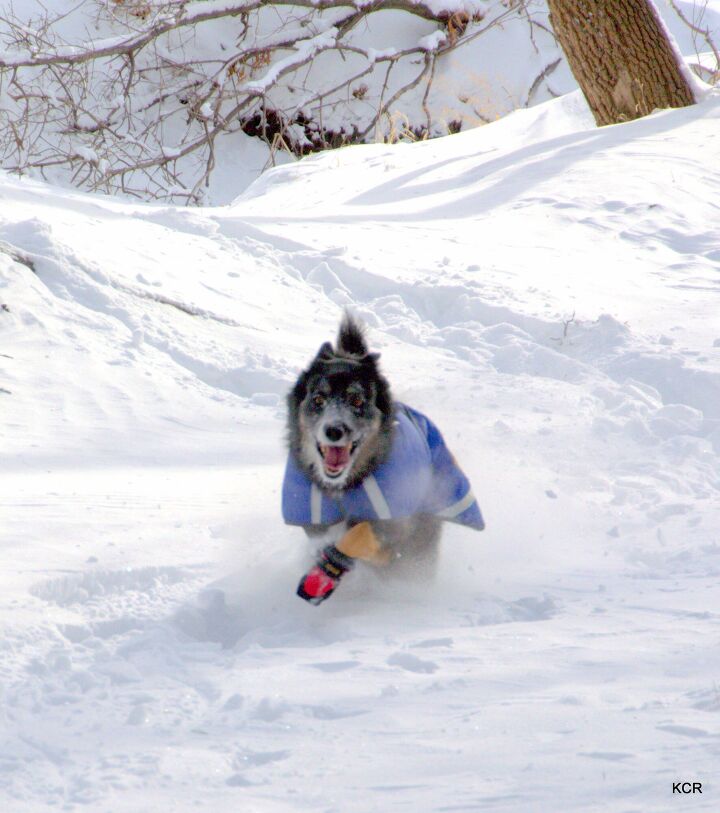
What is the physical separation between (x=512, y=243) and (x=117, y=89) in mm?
12756

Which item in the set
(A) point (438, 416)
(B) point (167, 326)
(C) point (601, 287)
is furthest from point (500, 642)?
(C) point (601, 287)

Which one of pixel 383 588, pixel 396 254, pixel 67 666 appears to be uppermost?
pixel 396 254

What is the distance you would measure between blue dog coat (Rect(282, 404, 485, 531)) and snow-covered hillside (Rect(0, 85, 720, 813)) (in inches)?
11.9

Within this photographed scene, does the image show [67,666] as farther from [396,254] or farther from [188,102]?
[188,102]

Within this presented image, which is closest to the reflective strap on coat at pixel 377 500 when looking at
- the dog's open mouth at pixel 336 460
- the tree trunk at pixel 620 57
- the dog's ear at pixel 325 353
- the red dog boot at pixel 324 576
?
the dog's open mouth at pixel 336 460

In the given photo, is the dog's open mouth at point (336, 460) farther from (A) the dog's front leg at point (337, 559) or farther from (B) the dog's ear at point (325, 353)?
(B) the dog's ear at point (325, 353)

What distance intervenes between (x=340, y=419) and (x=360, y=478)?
0.79ft

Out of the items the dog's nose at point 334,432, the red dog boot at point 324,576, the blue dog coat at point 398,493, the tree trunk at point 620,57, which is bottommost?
the red dog boot at point 324,576

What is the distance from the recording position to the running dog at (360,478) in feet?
13.3

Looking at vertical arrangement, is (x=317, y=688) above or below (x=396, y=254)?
below

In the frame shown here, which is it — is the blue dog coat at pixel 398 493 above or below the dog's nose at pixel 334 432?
below

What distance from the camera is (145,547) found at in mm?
4195

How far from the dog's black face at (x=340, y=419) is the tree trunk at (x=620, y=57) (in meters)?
7.84

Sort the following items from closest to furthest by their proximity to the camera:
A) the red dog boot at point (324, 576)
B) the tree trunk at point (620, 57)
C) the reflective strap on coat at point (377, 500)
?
1. the red dog boot at point (324, 576)
2. the reflective strap on coat at point (377, 500)
3. the tree trunk at point (620, 57)
